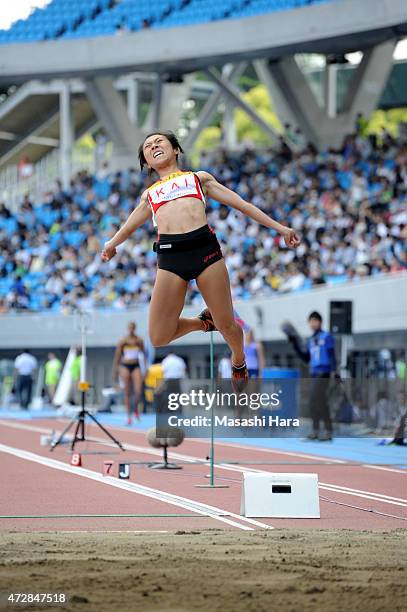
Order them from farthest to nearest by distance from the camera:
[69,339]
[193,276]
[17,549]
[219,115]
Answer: [219,115], [69,339], [193,276], [17,549]

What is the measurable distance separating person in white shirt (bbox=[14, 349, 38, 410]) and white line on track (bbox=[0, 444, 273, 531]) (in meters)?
14.4

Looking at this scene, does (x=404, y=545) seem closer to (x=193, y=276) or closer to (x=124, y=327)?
(x=193, y=276)

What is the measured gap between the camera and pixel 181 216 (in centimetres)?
839

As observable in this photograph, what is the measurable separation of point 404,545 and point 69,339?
90.6ft

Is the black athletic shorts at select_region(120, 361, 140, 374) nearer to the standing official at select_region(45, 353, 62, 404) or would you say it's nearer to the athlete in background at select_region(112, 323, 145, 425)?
the athlete in background at select_region(112, 323, 145, 425)

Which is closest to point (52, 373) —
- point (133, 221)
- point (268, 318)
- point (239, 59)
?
point (268, 318)

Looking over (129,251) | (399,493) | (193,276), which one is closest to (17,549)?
(193,276)

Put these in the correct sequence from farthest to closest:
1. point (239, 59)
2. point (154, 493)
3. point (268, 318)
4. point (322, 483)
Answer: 1. point (239, 59)
2. point (268, 318)
3. point (322, 483)
4. point (154, 493)

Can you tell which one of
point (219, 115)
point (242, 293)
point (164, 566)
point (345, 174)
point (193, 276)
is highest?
point (219, 115)

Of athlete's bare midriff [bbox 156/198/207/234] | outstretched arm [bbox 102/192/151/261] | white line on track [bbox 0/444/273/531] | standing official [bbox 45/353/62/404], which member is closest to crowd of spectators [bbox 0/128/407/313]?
standing official [bbox 45/353/62/404]

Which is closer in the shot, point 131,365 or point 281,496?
point 281,496

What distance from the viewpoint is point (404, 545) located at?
8.11 metres

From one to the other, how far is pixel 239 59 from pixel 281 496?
26936mm

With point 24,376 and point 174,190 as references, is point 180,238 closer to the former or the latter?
point 174,190
